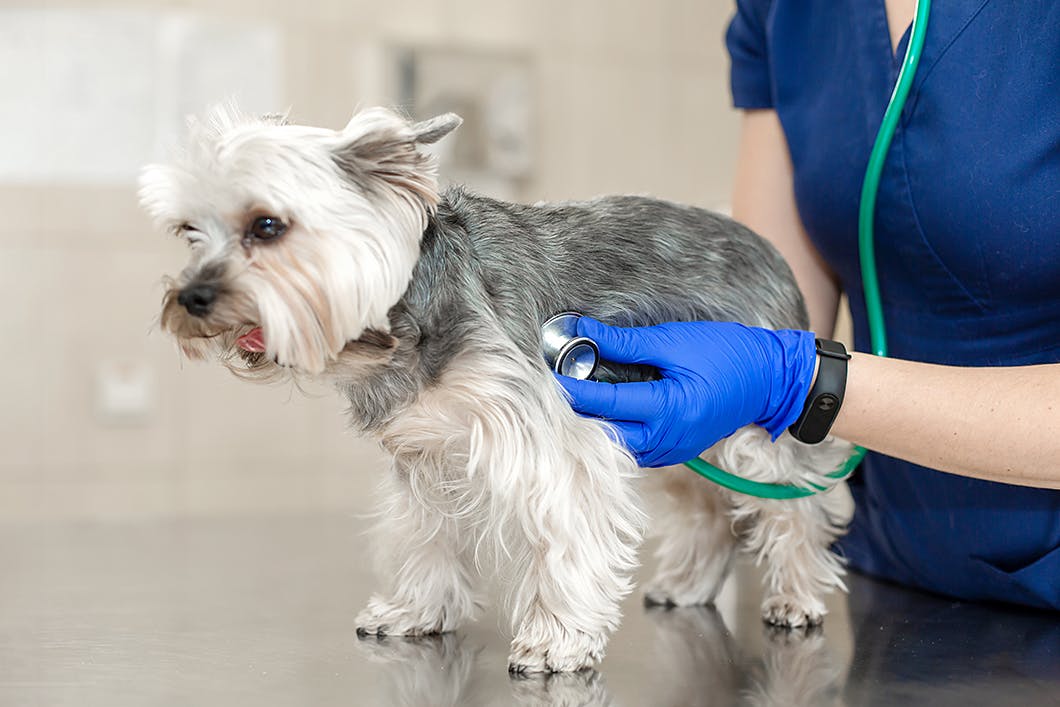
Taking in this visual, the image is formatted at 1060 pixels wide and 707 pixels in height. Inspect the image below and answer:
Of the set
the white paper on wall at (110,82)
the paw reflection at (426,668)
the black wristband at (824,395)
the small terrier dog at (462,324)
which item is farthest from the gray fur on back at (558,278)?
the white paper on wall at (110,82)

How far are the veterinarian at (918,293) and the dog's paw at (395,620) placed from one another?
0.31 m

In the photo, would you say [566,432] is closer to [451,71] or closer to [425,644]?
[425,644]

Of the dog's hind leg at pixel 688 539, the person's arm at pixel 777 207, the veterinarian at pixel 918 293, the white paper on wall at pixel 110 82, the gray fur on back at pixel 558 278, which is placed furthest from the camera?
the white paper on wall at pixel 110 82

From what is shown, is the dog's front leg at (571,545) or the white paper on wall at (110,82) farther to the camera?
the white paper on wall at (110,82)

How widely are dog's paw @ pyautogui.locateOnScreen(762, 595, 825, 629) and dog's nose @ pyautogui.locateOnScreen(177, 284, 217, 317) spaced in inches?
29.5

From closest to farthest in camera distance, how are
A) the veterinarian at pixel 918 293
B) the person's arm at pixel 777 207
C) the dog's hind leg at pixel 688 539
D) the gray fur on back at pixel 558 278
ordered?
the gray fur on back at pixel 558 278, the veterinarian at pixel 918 293, the dog's hind leg at pixel 688 539, the person's arm at pixel 777 207

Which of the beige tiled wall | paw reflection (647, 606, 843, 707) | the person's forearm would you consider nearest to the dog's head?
paw reflection (647, 606, 843, 707)

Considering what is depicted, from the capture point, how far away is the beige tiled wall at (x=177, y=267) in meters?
2.96

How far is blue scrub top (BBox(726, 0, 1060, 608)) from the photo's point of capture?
1322mm

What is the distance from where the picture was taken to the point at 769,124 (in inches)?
67.2

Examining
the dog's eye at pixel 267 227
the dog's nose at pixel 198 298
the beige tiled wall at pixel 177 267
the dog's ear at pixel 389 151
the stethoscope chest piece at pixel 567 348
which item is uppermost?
the dog's ear at pixel 389 151

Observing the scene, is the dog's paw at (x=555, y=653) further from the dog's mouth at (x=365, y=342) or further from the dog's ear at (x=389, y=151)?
the dog's ear at (x=389, y=151)

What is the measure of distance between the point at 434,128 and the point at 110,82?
7.32ft

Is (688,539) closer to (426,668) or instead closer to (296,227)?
(426,668)
